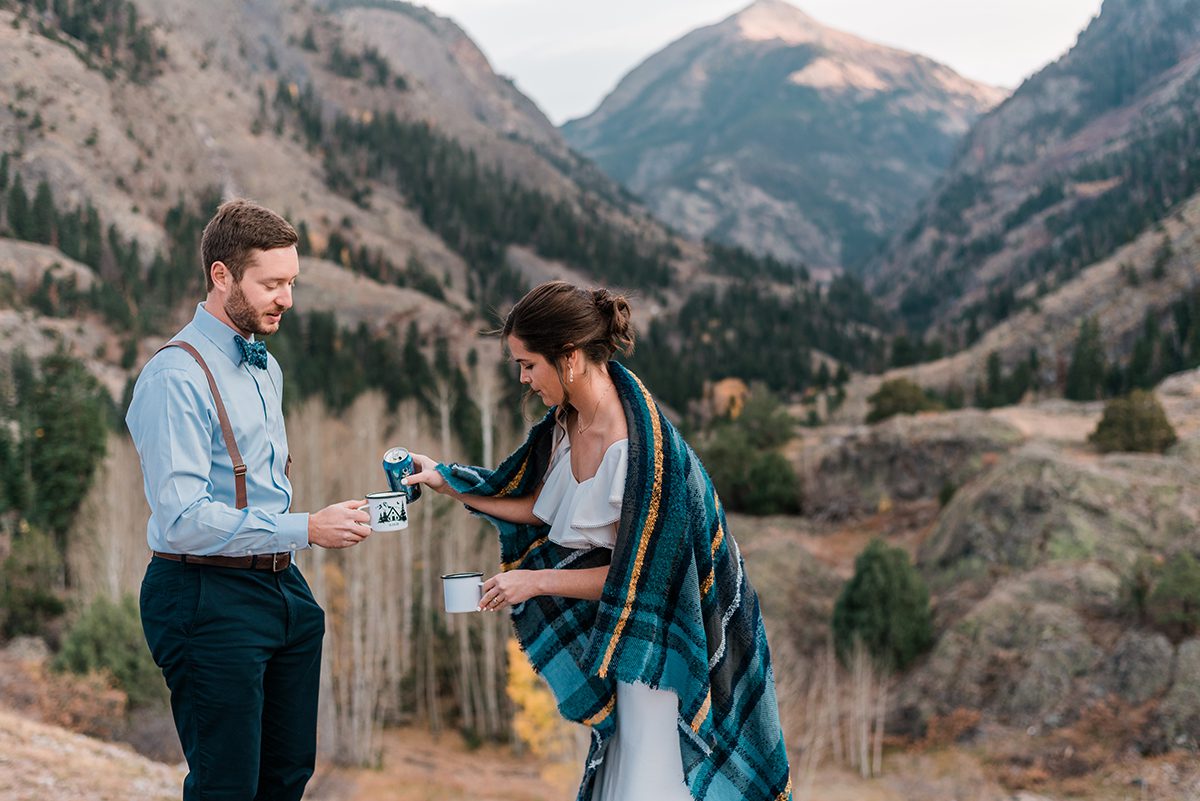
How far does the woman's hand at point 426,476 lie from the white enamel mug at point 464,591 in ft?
1.63

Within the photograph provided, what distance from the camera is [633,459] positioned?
304cm

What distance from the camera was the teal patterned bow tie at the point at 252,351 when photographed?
3.07m

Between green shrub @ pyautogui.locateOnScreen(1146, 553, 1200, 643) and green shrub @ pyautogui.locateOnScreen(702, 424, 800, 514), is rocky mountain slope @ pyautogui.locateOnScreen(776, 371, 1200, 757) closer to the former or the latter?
green shrub @ pyautogui.locateOnScreen(1146, 553, 1200, 643)

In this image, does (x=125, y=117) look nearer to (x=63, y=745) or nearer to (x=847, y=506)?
(x=847, y=506)

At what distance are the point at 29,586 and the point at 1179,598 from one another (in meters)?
30.2

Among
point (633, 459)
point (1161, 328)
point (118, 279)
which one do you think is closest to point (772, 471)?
point (633, 459)

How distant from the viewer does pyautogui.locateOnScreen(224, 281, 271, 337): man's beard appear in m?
3.04

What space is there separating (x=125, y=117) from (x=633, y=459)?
10020 centimetres

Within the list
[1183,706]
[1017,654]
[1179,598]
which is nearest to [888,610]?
[1017,654]

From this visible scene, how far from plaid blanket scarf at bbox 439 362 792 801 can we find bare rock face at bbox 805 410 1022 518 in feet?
79.9

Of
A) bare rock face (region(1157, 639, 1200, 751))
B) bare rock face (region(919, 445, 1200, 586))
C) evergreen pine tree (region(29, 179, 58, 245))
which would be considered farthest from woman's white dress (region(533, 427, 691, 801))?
evergreen pine tree (region(29, 179, 58, 245))

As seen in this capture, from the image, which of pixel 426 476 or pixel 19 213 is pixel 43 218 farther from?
pixel 426 476

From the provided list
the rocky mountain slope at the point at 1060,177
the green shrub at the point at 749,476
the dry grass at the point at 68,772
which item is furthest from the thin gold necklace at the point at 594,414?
the rocky mountain slope at the point at 1060,177

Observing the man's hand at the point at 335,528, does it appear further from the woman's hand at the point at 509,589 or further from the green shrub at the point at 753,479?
the green shrub at the point at 753,479
